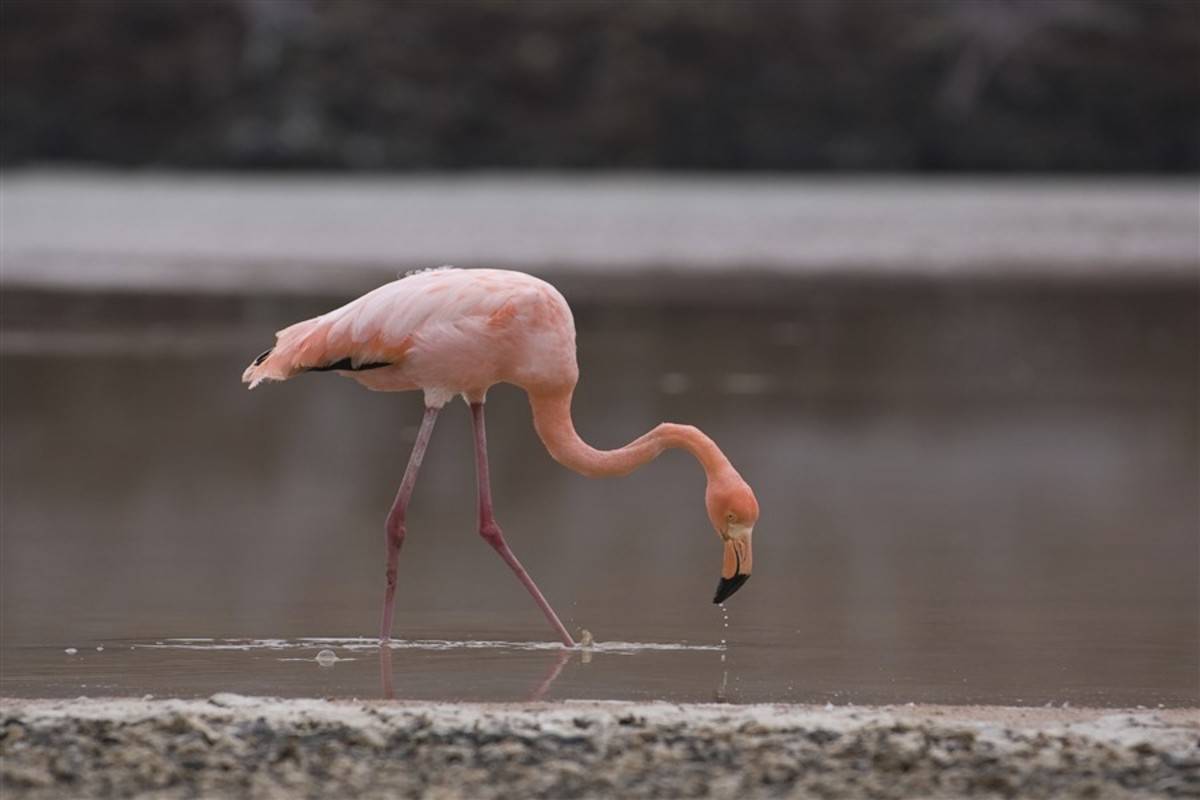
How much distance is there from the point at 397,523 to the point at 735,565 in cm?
142

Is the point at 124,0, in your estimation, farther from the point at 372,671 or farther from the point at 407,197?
the point at 372,671

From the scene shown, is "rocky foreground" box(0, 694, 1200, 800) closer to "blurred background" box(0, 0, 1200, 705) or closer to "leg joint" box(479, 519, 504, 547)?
"blurred background" box(0, 0, 1200, 705)

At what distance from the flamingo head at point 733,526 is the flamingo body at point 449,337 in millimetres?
923

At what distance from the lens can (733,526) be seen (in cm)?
709

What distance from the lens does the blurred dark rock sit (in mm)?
58812

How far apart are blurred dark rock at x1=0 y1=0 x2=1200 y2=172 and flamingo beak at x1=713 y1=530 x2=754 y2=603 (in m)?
52.0

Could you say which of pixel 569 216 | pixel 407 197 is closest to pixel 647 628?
pixel 569 216

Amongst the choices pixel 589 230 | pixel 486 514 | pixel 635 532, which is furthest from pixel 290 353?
pixel 589 230

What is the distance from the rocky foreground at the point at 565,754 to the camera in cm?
517

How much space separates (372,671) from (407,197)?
41504mm

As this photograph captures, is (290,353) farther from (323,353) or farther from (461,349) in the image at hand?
(461,349)

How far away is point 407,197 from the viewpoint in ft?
157

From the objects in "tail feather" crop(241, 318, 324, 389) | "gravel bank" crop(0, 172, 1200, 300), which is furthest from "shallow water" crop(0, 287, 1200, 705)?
"gravel bank" crop(0, 172, 1200, 300)

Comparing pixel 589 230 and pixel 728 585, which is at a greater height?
pixel 589 230
